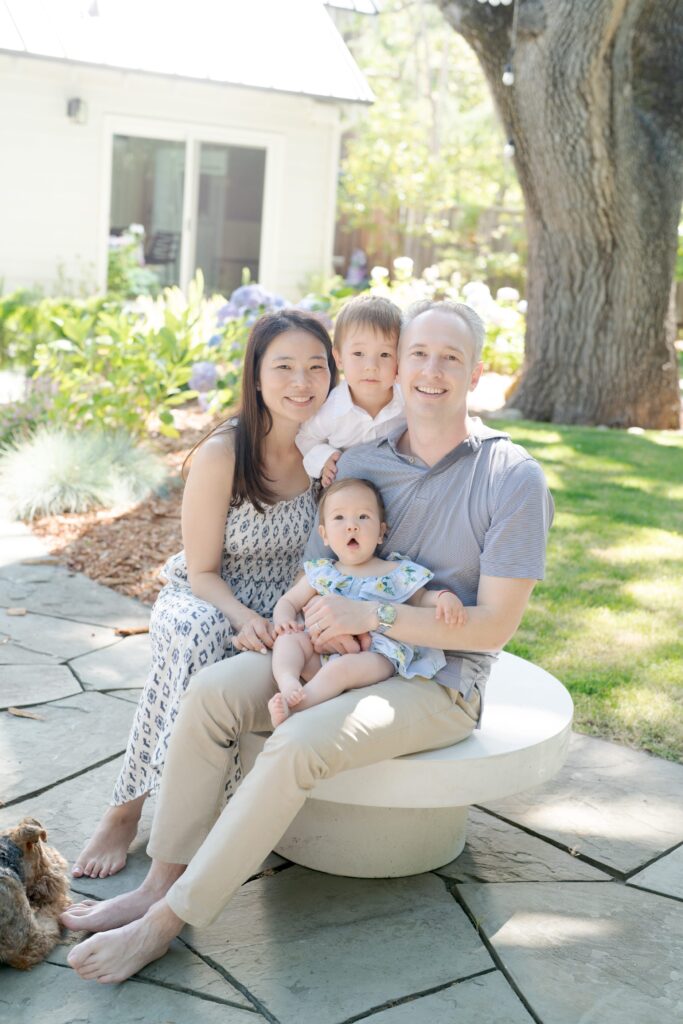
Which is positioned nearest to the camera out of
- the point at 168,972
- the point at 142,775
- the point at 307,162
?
the point at 168,972

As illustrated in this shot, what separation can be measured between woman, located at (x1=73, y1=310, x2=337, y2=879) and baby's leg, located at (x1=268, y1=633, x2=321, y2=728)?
0.26ft

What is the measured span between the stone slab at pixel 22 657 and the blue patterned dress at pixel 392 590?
155cm

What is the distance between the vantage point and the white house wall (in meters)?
10.9

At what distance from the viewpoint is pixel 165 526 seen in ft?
18.5

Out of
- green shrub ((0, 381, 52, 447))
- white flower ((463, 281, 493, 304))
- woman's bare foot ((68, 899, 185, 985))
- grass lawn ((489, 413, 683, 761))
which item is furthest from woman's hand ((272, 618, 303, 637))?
white flower ((463, 281, 493, 304))

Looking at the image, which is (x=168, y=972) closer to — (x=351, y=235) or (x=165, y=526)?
(x=165, y=526)

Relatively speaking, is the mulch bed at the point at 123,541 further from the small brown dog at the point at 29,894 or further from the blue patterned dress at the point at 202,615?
the small brown dog at the point at 29,894

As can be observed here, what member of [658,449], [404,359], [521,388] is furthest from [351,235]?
[404,359]

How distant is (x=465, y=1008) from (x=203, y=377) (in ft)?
15.8

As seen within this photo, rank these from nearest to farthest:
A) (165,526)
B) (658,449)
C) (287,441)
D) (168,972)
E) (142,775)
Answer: (168,972) < (142,775) < (287,441) < (165,526) < (658,449)

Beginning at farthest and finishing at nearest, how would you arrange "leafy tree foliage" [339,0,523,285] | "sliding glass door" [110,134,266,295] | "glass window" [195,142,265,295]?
"leafy tree foliage" [339,0,523,285] < "glass window" [195,142,265,295] < "sliding glass door" [110,134,266,295]

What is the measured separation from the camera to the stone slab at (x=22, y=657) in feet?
12.9

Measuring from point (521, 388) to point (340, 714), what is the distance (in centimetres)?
613

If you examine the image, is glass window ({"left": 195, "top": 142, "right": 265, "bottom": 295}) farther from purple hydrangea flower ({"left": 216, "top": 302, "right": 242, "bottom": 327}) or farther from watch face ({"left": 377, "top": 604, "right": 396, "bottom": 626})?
watch face ({"left": 377, "top": 604, "right": 396, "bottom": 626})
